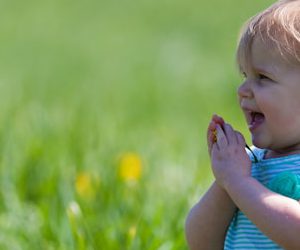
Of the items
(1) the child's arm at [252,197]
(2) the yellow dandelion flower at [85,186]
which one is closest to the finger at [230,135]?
(1) the child's arm at [252,197]

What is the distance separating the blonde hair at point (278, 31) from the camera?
2754mm

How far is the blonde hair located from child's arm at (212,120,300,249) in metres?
0.22

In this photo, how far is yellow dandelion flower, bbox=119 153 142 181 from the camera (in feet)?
15.8

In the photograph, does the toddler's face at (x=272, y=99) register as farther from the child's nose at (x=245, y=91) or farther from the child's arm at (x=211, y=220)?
the child's arm at (x=211, y=220)

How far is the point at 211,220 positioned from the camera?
294cm

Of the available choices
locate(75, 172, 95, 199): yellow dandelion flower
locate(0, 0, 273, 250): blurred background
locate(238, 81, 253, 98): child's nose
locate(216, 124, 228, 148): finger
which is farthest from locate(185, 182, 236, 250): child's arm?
locate(75, 172, 95, 199): yellow dandelion flower

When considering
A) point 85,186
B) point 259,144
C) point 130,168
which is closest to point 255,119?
point 259,144

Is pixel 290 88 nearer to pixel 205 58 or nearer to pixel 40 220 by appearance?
pixel 40 220

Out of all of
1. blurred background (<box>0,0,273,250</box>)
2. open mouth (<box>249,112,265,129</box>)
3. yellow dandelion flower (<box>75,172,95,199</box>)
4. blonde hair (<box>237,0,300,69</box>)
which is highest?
blonde hair (<box>237,0,300,69</box>)

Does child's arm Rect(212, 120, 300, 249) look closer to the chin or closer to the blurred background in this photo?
the chin

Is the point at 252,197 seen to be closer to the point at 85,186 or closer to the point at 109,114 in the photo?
the point at 85,186

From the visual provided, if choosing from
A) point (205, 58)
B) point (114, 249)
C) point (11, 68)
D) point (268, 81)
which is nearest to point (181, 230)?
point (114, 249)

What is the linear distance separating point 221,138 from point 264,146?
0.11 m

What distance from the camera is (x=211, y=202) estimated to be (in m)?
2.92
